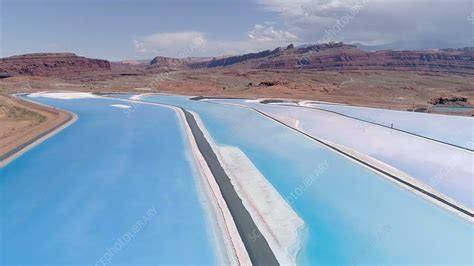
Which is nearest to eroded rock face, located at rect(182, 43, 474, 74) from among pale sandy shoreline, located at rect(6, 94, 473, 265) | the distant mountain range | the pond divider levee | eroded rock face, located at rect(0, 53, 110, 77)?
the distant mountain range

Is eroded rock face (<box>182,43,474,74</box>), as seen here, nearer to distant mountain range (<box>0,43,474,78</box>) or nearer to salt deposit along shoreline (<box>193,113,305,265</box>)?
distant mountain range (<box>0,43,474,78</box>)

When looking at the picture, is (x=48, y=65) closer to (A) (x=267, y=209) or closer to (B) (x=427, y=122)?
(B) (x=427, y=122)

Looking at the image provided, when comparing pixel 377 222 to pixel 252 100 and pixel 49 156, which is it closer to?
pixel 49 156

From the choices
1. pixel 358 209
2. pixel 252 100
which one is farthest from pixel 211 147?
pixel 252 100

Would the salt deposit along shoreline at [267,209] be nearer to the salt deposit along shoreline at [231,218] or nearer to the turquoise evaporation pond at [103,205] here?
the salt deposit along shoreline at [231,218]

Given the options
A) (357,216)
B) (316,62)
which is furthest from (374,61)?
(357,216)

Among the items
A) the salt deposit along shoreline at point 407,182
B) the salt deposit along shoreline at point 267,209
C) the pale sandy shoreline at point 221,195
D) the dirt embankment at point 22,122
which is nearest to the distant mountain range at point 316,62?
the dirt embankment at point 22,122
